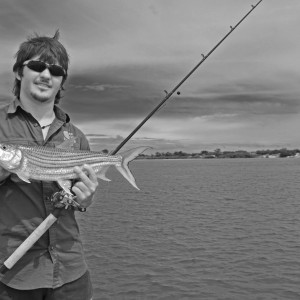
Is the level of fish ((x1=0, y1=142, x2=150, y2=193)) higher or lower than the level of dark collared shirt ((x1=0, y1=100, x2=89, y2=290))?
higher

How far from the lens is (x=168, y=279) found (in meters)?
13.2

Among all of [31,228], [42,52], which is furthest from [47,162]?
[42,52]

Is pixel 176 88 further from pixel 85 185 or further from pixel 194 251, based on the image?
pixel 194 251

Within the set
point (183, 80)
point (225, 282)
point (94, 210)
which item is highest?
point (183, 80)

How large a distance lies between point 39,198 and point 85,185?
48cm

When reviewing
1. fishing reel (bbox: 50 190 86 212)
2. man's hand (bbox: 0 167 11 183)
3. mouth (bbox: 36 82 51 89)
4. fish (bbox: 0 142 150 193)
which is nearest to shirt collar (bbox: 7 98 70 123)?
mouth (bbox: 36 82 51 89)

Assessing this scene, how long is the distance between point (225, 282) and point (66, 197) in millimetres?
10164

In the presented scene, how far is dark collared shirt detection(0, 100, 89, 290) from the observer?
3.77m

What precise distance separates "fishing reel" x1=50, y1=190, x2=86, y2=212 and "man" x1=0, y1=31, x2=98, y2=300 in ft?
0.19

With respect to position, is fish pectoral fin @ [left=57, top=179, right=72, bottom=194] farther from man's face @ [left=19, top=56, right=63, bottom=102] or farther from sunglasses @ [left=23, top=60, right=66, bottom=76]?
sunglasses @ [left=23, top=60, right=66, bottom=76]

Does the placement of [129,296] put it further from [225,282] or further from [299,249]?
[299,249]

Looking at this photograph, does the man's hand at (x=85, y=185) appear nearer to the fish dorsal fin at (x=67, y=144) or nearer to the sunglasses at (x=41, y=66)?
the fish dorsal fin at (x=67, y=144)

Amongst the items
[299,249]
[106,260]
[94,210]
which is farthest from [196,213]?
[106,260]

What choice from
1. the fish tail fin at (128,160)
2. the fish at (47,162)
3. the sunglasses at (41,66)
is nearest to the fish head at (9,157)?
the fish at (47,162)
